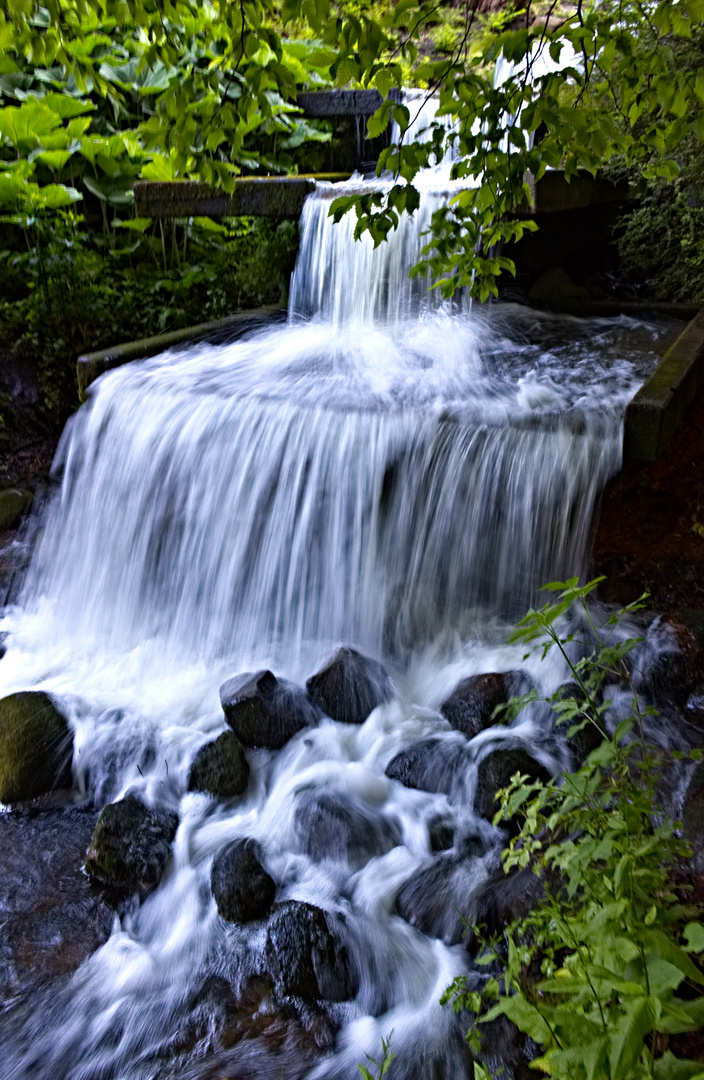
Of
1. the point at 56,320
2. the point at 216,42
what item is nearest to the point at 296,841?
the point at 56,320

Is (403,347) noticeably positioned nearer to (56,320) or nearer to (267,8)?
(56,320)

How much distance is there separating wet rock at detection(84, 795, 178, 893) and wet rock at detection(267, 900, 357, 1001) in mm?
713

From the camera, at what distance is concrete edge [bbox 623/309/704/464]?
409 cm

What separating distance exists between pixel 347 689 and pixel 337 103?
742 centimetres

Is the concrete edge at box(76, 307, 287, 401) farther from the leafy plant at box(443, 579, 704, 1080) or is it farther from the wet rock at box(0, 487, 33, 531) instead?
the leafy plant at box(443, 579, 704, 1080)

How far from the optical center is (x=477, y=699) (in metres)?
3.90

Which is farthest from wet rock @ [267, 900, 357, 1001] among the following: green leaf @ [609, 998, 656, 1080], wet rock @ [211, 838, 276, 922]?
green leaf @ [609, 998, 656, 1080]

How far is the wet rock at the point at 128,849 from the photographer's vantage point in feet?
11.1

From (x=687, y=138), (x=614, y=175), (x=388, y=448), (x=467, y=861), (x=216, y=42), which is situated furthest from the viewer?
(x=216, y=42)

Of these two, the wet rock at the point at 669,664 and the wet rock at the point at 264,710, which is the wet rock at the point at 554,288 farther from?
the wet rock at the point at 264,710

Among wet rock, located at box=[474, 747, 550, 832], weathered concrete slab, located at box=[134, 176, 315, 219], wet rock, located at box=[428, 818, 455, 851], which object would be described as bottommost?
wet rock, located at box=[428, 818, 455, 851]

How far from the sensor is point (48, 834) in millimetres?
3730

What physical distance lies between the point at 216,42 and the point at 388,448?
22.4 feet

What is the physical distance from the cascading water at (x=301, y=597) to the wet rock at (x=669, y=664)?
0.42 m
